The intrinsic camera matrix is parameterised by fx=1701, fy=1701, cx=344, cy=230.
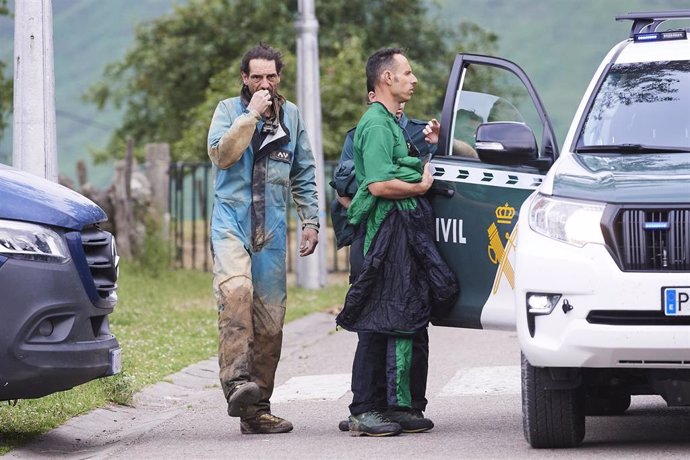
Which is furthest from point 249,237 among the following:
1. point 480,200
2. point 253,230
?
point 480,200

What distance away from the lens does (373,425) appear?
336 inches

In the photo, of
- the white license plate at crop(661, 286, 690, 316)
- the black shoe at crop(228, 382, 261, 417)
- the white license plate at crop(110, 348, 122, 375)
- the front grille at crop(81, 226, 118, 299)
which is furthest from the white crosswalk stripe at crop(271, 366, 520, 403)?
the white license plate at crop(661, 286, 690, 316)

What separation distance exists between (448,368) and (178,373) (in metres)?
1.87

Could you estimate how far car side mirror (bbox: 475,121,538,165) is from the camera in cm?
795

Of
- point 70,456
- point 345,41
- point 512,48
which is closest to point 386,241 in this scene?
point 70,456

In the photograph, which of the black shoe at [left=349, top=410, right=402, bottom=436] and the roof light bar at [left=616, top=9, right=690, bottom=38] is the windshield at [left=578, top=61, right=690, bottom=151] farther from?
the black shoe at [left=349, top=410, right=402, bottom=436]

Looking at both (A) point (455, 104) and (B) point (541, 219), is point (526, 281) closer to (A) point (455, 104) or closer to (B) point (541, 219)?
(B) point (541, 219)

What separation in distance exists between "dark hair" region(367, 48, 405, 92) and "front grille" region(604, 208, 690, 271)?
195cm

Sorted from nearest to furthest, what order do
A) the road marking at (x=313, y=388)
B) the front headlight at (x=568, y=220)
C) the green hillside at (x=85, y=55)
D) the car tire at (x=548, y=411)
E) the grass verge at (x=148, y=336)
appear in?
the front headlight at (x=568, y=220), the car tire at (x=548, y=411), the grass verge at (x=148, y=336), the road marking at (x=313, y=388), the green hillside at (x=85, y=55)

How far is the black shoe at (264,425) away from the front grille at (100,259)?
1.07m

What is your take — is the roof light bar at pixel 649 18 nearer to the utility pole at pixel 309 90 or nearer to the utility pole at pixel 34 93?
the utility pole at pixel 34 93

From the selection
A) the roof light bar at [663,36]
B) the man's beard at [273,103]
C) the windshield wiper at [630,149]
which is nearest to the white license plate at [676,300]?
the windshield wiper at [630,149]

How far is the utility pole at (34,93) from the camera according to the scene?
9922mm

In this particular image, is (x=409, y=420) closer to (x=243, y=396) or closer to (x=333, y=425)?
(x=333, y=425)
